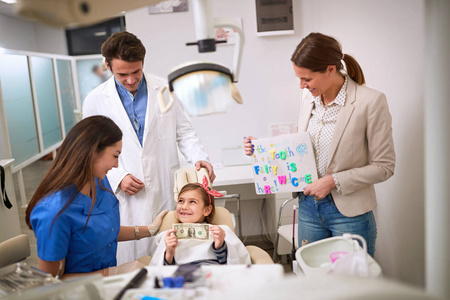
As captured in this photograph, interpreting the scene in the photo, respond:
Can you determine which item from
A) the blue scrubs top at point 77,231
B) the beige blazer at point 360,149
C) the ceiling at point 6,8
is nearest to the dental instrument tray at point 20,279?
the blue scrubs top at point 77,231

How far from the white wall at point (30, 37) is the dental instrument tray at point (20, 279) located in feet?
25.2

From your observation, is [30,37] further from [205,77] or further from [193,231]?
[205,77]

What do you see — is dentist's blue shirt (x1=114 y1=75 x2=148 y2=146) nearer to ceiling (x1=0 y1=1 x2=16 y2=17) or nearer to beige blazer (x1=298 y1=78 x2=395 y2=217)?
beige blazer (x1=298 y1=78 x2=395 y2=217)

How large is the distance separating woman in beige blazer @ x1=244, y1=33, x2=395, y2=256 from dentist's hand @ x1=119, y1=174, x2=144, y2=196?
89cm

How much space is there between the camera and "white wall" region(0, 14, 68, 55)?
26.2 ft

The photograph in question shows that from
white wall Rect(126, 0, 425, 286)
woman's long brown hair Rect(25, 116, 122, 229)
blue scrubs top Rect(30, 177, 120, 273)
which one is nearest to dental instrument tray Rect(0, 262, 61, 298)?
blue scrubs top Rect(30, 177, 120, 273)

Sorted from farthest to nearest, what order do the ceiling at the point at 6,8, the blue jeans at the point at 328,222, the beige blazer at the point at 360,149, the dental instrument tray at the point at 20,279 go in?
1. the ceiling at the point at 6,8
2. the blue jeans at the point at 328,222
3. the beige blazer at the point at 360,149
4. the dental instrument tray at the point at 20,279

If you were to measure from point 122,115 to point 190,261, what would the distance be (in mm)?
884

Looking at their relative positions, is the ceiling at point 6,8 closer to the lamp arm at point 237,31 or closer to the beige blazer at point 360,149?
the beige blazer at point 360,149

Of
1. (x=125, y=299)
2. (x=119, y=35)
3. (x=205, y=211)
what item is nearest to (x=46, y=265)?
(x=125, y=299)

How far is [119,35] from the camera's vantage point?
2051 mm

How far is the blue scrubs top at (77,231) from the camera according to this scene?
5.04 feet

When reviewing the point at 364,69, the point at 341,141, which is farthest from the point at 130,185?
the point at 364,69

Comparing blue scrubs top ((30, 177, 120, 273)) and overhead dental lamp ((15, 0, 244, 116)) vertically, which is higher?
overhead dental lamp ((15, 0, 244, 116))
